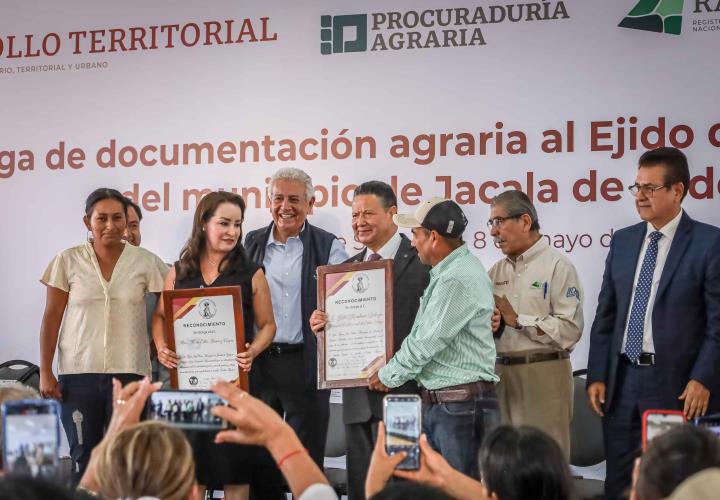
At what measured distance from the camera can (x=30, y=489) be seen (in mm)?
1203

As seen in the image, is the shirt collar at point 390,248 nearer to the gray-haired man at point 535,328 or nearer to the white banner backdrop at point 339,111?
the gray-haired man at point 535,328

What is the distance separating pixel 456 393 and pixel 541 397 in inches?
31.8

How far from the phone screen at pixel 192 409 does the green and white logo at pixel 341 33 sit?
145 inches

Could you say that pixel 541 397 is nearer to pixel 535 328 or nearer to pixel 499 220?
pixel 535 328

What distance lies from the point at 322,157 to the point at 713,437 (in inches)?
166

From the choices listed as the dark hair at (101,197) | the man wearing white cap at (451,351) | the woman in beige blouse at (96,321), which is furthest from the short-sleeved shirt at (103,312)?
the man wearing white cap at (451,351)

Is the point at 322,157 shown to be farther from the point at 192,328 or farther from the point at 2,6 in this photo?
the point at 2,6

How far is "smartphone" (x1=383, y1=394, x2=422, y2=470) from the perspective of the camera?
2785 mm

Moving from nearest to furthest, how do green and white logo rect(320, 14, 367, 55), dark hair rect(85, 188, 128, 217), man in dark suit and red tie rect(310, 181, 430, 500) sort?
1. man in dark suit and red tie rect(310, 181, 430, 500)
2. dark hair rect(85, 188, 128, 217)
3. green and white logo rect(320, 14, 367, 55)

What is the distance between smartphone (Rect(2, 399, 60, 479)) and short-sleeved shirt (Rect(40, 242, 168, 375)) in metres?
2.89

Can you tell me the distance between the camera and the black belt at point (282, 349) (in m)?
5.10

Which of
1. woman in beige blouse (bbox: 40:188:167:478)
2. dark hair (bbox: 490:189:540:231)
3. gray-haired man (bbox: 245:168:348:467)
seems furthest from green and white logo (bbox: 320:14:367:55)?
woman in beige blouse (bbox: 40:188:167:478)

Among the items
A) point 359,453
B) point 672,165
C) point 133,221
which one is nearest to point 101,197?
point 133,221

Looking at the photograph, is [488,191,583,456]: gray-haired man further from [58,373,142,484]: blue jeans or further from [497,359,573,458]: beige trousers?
[58,373,142,484]: blue jeans
